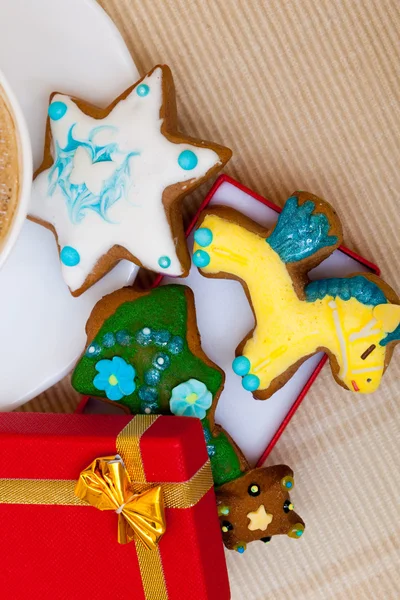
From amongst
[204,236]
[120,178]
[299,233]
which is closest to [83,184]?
[120,178]

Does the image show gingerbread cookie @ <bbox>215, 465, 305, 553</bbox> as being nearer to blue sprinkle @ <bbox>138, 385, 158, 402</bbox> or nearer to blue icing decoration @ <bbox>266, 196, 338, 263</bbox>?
blue sprinkle @ <bbox>138, 385, 158, 402</bbox>

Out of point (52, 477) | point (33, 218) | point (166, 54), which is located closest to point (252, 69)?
point (166, 54)

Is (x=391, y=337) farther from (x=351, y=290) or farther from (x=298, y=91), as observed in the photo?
(x=298, y=91)

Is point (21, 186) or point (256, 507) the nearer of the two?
point (21, 186)

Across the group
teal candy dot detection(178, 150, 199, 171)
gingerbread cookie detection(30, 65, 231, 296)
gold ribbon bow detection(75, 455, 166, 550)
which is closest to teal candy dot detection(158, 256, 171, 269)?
gingerbread cookie detection(30, 65, 231, 296)

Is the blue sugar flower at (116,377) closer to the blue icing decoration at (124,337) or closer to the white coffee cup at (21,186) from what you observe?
the blue icing decoration at (124,337)

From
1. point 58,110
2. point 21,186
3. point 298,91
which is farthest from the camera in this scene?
point 298,91

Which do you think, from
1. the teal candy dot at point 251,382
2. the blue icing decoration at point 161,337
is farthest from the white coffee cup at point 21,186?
the teal candy dot at point 251,382

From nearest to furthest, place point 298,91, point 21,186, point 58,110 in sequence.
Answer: point 21,186 < point 58,110 < point 298,91
